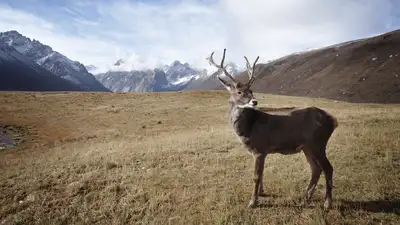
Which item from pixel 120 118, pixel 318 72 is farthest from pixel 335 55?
pixel 120 118

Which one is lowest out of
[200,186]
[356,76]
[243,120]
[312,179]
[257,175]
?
[200,186]

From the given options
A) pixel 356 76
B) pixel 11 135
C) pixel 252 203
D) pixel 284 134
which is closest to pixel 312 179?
pixel 284 134

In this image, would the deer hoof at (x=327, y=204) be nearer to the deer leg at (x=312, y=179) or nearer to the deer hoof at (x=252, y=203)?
the deer leg at (x=312, y=179)

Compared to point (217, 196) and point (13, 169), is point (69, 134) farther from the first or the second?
point (217, 196)

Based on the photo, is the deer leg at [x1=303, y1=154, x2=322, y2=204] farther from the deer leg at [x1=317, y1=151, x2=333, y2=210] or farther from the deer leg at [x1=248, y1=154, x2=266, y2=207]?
the deer leg at [x1=248, y1=154, x2=266, y2=207]

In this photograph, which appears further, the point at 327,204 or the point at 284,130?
the point at 284,130

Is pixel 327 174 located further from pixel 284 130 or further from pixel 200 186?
pixel 200 186

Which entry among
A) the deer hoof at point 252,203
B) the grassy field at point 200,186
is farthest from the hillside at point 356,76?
the deer hoof at point 252,203

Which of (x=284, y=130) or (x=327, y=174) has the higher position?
(x=284, y=130)

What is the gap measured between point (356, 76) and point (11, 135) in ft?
497

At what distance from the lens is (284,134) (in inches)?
324

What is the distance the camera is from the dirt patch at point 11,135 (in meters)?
23.8

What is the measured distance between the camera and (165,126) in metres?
32.1

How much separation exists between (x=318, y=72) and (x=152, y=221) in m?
191
